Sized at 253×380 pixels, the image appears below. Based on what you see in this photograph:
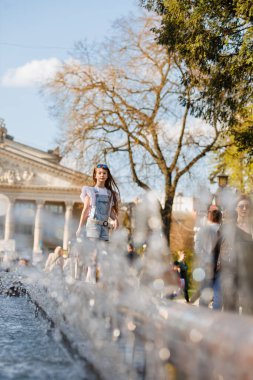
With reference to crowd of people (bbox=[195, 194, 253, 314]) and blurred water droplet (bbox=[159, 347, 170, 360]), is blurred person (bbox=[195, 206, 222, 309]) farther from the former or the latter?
blurred water droplet (bbox=[159, 347, 170, 360])

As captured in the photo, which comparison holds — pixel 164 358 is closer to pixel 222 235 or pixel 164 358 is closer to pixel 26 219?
pixel 222 235

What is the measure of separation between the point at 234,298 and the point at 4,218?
69.4m

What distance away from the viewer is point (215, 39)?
13.8 m

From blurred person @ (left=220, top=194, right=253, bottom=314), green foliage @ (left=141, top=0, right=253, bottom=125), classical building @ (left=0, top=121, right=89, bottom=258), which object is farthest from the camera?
classical building @ (left=0, top=121, right=89, bottom=258)

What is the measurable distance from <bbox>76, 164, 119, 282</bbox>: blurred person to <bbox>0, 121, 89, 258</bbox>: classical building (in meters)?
60.5

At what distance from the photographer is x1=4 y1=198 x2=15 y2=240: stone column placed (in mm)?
73562

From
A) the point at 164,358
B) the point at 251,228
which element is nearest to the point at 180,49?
the point at 251,228

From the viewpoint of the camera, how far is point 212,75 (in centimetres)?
1441

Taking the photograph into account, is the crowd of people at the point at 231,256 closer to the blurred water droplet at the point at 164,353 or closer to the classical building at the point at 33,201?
the blurred water droplet at the point at 164,353

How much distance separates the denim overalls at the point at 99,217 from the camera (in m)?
8.01

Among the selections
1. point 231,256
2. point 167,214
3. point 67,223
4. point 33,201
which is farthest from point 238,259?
point 33,201

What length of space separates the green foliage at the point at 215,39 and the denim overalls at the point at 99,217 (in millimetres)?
5374

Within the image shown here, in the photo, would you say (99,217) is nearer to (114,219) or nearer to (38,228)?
(114,219)

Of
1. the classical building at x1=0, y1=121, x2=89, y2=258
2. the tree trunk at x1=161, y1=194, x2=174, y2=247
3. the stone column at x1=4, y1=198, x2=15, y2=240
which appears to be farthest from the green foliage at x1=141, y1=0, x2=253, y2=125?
the stone column at x1=4, y1=198, x2=15, y2=240
